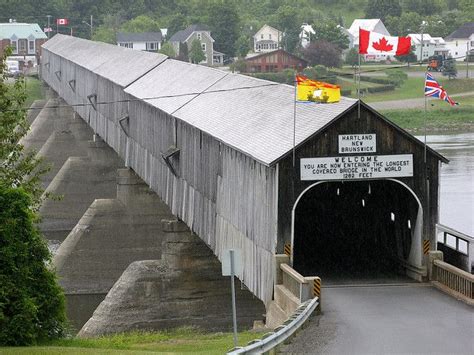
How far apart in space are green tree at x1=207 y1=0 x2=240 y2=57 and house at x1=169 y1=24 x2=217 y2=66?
4.18 feet

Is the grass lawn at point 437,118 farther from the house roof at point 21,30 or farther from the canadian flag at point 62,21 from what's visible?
the house roof at point 21,30

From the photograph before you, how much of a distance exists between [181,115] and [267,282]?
1118cm

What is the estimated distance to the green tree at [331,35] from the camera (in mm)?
118625

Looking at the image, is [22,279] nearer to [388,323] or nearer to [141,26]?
[388,323]

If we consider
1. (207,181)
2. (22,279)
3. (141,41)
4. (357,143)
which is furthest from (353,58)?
(22,279)

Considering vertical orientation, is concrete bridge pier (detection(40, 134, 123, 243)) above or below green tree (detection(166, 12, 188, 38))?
below

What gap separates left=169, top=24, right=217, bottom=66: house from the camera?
125944mm

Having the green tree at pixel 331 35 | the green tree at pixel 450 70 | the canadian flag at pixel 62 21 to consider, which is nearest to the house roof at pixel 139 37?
the canadian flag at pixel 62 21

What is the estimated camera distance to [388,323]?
2300 centimetres

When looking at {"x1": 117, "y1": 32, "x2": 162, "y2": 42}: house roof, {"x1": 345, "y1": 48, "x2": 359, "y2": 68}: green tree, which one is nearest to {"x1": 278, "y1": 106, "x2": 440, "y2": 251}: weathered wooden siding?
{"x1": 345, "y1": 48, "x2": 359, "y2": 68}: green tree

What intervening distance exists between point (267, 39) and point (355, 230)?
342ft

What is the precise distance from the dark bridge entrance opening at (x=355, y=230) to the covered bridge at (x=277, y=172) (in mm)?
38

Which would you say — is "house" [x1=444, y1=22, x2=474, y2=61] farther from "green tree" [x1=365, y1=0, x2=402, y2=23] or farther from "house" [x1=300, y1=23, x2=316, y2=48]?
"green tree" [x1=365, y1=0, x2=402, y2=23]

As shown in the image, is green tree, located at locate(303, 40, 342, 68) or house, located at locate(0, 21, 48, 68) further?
house, located at locate(0, 21, 48, 68)
